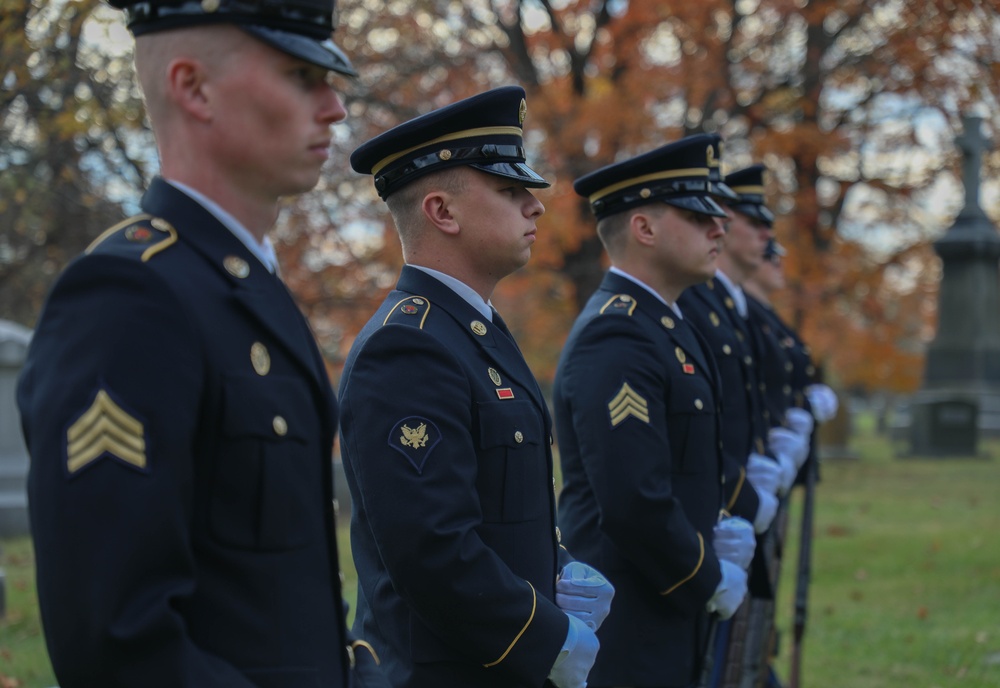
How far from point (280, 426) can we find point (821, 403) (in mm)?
7566


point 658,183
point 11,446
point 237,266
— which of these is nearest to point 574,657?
point 237,266

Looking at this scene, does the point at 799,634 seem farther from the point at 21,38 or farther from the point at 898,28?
the point at 898,28

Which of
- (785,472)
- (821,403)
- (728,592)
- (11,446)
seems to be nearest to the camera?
(728,592)

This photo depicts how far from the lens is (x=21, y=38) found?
540cm

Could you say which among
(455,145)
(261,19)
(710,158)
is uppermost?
(710,158)

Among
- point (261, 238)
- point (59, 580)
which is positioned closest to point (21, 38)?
point (261, 238)

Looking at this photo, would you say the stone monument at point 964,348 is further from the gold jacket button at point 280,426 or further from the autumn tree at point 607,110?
the gold jacket button at point 280,426

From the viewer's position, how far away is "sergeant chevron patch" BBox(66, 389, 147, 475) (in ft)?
5.26

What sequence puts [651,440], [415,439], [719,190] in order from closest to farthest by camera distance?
[415,439] < [651,440] < [719,190]

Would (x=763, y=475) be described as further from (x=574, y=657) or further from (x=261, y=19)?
(x=261, y=19)

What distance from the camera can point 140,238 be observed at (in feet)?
5.93

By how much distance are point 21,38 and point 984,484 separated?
12.7 meters

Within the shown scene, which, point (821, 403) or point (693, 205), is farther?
point (821, 403)

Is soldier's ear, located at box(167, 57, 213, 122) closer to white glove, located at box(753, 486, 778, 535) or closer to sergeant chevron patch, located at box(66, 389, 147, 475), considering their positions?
sergeant chevron patch, located at box(66, 389, 147, 475)
